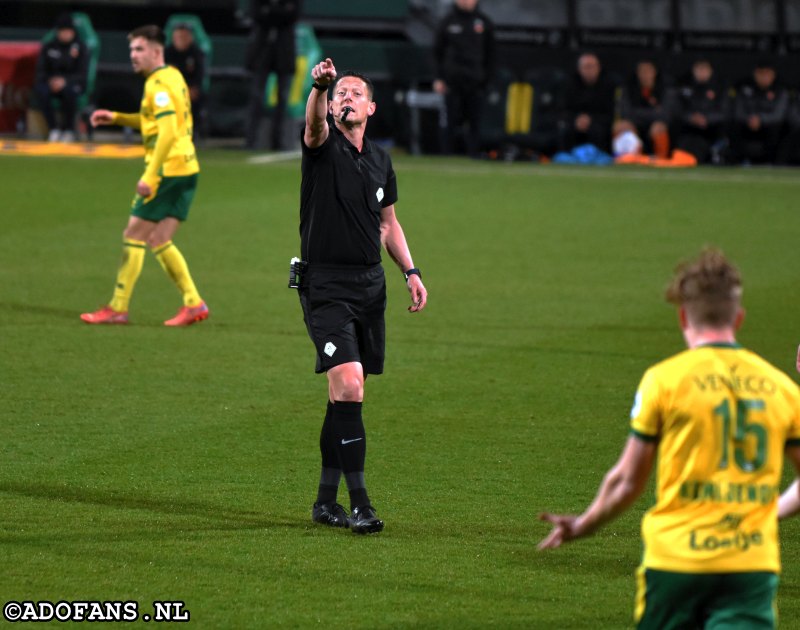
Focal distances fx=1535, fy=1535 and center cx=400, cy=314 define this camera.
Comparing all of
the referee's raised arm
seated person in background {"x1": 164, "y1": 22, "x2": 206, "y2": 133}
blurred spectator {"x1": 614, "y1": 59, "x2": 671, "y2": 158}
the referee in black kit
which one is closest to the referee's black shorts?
the referee in black kit

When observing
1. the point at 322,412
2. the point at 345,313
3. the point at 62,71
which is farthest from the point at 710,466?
the point at 62,71

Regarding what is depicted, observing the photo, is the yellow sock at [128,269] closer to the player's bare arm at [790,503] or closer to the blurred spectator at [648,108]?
the player's bare arm at [790,503]

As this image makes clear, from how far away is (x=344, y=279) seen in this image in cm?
661

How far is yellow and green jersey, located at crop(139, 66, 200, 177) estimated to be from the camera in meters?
11.4

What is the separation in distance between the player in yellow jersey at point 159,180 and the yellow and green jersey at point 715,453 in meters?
7.82

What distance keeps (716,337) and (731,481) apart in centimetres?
36

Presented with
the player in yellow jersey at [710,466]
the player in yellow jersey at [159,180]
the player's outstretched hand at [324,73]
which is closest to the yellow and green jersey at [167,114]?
the player in yellow jersey at [159,180]

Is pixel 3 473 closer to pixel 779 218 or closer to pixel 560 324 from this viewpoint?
pixel 560 324

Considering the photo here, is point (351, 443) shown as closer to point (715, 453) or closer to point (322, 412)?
point (322, 412)

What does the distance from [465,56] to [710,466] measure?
20863mm

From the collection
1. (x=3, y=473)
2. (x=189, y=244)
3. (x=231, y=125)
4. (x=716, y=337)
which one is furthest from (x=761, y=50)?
(x=716, y=337)

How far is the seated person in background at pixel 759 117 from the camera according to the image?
2434cm

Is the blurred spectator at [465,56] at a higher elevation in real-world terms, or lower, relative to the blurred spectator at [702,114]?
higher

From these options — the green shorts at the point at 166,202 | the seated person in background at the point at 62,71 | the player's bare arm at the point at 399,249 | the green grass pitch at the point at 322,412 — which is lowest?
the green grass pitch at the point at 322,412
